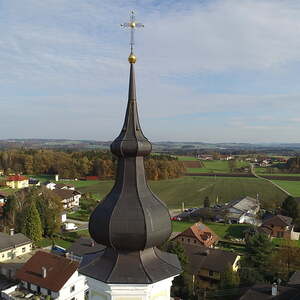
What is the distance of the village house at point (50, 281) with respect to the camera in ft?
81.0

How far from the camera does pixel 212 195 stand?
72.4m

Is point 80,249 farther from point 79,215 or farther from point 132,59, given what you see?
point 132,59

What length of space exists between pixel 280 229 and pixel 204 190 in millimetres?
34168

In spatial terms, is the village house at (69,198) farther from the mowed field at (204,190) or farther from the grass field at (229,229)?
the grass field at (229,229)

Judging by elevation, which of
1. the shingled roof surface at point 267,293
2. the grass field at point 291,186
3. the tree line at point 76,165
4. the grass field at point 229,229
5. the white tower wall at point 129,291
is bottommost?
the grass field at point 229,229

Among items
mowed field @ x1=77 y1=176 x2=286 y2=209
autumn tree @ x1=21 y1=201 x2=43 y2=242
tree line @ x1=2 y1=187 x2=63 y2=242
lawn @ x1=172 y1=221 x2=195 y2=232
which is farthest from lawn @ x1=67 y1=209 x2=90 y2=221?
lawn @ x1=172 y1=221 x2=195 y2=232

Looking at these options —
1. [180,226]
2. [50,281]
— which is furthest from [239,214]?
[50,281]

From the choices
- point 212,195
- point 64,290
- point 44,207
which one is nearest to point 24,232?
point 44,207

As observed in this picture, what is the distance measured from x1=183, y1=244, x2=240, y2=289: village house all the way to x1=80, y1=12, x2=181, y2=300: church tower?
22.9m

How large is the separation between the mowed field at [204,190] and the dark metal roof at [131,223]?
182 feet

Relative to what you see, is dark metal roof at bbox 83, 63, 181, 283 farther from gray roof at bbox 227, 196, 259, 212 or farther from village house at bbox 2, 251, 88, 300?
gray roof at bbox 227, 196, 259, 212

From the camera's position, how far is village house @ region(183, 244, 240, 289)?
28.2 m

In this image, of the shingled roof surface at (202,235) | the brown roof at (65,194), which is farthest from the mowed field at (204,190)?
the shingled roof surface at (202,235)

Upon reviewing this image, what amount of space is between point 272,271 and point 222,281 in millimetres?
5914
